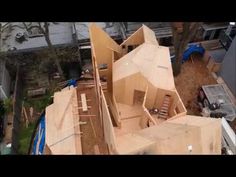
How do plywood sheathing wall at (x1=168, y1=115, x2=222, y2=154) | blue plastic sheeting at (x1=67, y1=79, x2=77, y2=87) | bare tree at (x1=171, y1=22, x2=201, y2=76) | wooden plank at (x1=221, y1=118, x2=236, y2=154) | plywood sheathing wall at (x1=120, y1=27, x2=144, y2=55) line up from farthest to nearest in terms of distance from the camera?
1. blue plastic sheeting at (x1=67, y1=79, x2=77, y2=87)
2. plywood sheathing wall at (x1=120, y1=27, x2=144, y2=55)
3. bare tree at (x1=171, y1=22, x2=201, y2=76)
4. wooden plank at (x1=221, y1=118, x2=236, y2=154)
5. plywood sheathing wall at (x1=168, y1=115, x2=222, y2=154)

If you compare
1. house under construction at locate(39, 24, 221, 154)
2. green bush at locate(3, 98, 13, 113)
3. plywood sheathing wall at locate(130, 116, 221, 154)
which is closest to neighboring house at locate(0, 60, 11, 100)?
green bush at locate(3, 98, 13, 113)

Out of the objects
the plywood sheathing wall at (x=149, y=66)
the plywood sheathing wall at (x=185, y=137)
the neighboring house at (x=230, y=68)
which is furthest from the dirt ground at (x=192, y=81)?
the plywood sheathing wall at (x=185, y=137)

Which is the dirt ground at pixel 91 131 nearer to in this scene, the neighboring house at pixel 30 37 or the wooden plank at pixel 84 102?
the wooden plank at pixel 84 102

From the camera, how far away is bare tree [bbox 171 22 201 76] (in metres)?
17.9

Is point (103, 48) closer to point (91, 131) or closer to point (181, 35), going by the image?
point (91, 131)

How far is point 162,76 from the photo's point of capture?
16.2 metres

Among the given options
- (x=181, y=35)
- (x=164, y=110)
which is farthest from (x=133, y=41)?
(x=164, y=110)

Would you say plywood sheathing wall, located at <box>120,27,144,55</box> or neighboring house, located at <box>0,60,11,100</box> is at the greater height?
plywood sheathing wall, located at <box>120,27,144,55</box>

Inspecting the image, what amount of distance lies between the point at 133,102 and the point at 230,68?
25.6ft

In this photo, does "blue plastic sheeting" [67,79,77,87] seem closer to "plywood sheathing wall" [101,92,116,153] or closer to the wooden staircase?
"plywood sheathing wall" [101,92,116,153]

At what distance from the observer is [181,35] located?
730 inches

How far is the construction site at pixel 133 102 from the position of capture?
1341 cm

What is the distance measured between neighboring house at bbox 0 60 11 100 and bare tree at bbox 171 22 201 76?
39.2 ft
